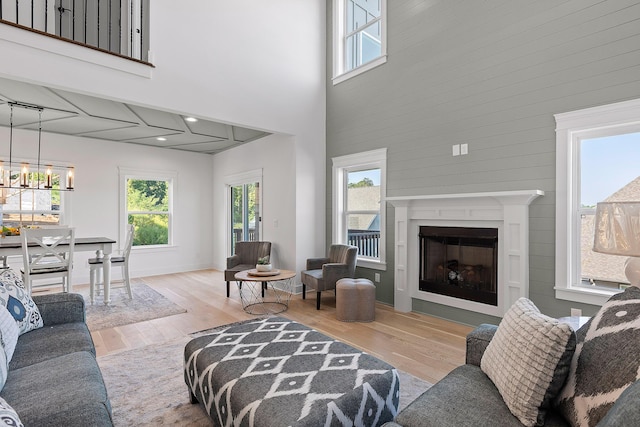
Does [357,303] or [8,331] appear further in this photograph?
[357,303]

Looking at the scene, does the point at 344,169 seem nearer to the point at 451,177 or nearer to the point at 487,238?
the point at 451,177

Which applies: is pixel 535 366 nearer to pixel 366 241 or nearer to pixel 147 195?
pixel 366 241

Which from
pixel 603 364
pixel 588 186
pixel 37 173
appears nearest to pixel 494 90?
pixel 588 186

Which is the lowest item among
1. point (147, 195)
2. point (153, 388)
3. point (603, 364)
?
point (153, 388)

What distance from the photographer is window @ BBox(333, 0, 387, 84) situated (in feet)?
16.5

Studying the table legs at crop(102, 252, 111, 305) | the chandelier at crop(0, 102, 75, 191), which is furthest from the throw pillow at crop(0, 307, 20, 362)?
the chandelier at crop(0, 102, 75, 191)

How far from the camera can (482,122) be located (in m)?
3.57

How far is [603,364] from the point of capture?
1.14 m

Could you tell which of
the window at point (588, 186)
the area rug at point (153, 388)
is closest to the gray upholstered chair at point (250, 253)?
the area rug at point (153, 388)

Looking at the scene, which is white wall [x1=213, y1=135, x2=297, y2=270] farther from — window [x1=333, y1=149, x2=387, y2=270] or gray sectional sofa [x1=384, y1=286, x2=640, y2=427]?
gray sectional sofa [x1=384, y1=286, x2=640, y2=427]

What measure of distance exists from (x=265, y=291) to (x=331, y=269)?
1482mm

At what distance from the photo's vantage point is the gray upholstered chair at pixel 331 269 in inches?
171

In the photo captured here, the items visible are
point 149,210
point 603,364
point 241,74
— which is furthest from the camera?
point 149,210

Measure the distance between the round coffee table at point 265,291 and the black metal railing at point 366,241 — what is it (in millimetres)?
1127
